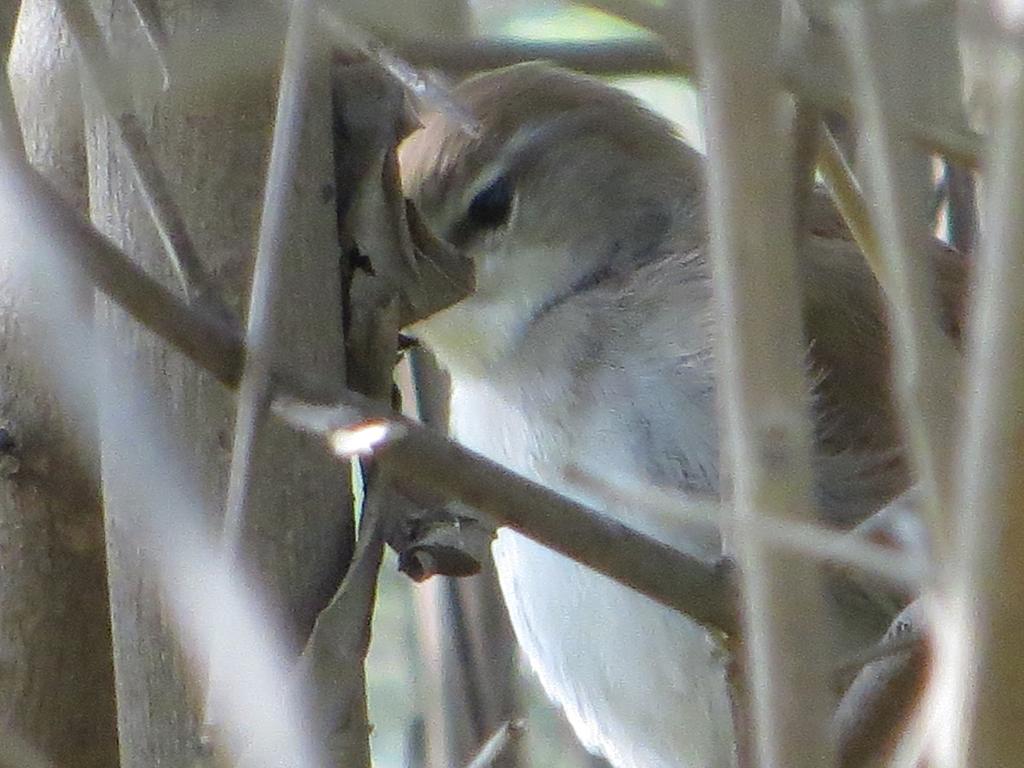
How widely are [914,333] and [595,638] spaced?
114 centimetres

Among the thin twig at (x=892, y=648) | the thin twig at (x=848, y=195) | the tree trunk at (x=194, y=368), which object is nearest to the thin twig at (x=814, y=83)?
the thin twig at (x=848, y=195)

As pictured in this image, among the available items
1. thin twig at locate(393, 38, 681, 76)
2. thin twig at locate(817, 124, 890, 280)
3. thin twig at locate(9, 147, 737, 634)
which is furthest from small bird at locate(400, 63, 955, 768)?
thin twig at locate(9, 147, 737, 634)

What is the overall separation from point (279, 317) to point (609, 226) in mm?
806

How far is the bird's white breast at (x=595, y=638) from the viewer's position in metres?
1.63

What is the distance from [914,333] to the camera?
60 centimetres

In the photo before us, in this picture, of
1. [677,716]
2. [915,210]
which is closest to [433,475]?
[915,210]

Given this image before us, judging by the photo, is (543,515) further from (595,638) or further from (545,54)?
(595,638)

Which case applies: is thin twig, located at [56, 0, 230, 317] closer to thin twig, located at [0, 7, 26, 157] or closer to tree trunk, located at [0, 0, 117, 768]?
thin twig, located at [0, 7, 26, 157]

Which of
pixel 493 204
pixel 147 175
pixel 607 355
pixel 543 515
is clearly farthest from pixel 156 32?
pixel 493 204

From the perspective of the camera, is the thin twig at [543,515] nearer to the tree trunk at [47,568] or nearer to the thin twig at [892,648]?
the thin twig at [892,648]

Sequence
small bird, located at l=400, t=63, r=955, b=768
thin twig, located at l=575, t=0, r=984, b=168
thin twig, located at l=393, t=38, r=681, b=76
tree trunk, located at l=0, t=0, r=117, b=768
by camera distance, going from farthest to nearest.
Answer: small bird, located at l=400, t=63, r=955, b=768
thin twig, located at l=393, t=38, r=681, b=76
tree trunk, located at l=0, t=0, r=117, b=768
thin twig, located at l=575, t=0, r=984, b=168

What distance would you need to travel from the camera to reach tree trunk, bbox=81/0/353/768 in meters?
1.13

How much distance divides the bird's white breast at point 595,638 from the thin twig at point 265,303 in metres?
0.66

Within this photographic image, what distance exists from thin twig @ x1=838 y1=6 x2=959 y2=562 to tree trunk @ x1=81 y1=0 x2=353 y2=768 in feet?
1.83
